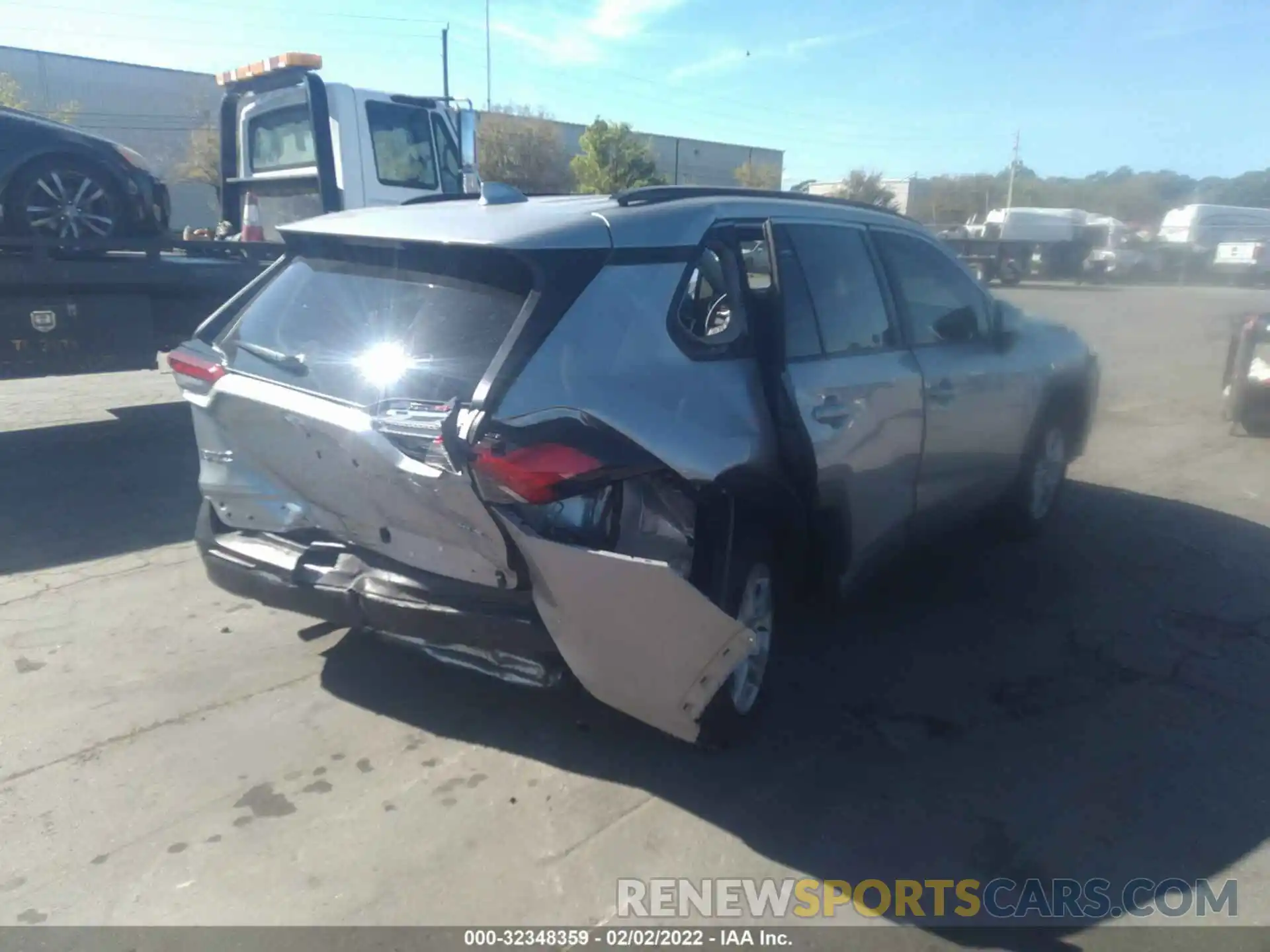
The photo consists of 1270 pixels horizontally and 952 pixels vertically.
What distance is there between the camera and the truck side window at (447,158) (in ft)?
33.3

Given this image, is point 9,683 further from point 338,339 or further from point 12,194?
point 12,194

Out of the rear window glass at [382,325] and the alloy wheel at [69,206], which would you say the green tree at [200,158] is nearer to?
the alloy wheel at [69,206]

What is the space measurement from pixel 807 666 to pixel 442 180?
7342mm

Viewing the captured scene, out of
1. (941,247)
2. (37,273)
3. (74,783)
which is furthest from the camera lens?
(37,273)

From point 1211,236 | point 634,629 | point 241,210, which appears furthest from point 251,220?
point 1211,236

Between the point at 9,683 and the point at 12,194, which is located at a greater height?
the point at 12,194

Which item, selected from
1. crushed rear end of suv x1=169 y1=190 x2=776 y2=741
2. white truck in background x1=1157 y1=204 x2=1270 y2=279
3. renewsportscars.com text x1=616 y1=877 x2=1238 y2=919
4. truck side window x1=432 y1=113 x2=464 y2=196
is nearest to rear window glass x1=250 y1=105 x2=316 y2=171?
truck side window x1=432 y1=113 x2=464 y2=196

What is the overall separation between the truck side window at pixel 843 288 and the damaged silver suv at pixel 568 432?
0.02m

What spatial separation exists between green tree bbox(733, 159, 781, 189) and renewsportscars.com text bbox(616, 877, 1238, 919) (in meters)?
49.1

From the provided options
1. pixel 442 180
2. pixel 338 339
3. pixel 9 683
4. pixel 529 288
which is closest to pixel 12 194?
pixel 442 180

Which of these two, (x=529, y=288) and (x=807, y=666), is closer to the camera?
(x=529, y=288)

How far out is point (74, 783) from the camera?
11.4 feet

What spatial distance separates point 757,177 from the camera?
54812mm

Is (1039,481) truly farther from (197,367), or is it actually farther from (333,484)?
(197,367)
